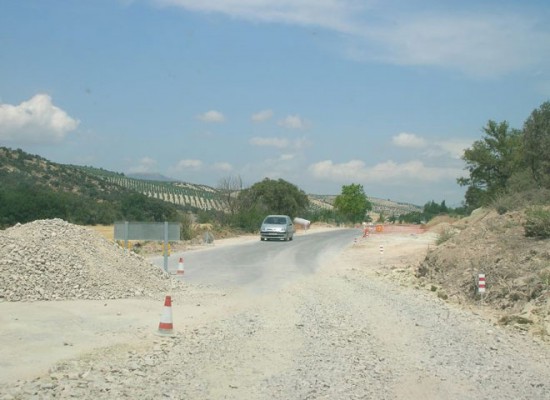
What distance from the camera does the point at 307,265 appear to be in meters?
25.8

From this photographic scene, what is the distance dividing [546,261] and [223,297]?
8.05 metres

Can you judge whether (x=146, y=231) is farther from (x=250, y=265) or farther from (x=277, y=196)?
(x=277, y=196)

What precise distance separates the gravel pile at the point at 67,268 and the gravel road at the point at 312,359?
68.3 inches

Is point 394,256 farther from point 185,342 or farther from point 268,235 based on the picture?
point 185,342

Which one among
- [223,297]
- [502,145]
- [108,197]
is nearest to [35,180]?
[108,197]

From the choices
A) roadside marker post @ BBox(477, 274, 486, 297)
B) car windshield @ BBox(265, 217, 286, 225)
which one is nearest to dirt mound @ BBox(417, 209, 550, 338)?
roadside marker post @ BBox(477, 274, 486, 297)

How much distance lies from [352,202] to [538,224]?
8993 centimetres

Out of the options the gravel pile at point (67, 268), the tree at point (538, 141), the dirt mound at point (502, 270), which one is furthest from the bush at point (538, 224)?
the tree at point (538, 141)

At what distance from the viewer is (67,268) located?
46.9 feet

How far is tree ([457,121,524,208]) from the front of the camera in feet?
194

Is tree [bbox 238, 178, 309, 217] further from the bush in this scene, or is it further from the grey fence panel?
the bush

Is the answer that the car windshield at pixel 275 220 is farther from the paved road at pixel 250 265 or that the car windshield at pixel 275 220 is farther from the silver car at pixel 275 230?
the paved road at pixel 250 265

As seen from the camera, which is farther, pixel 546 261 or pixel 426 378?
pixel 546 261

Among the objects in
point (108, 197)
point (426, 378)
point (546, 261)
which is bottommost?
point (426, 378)
